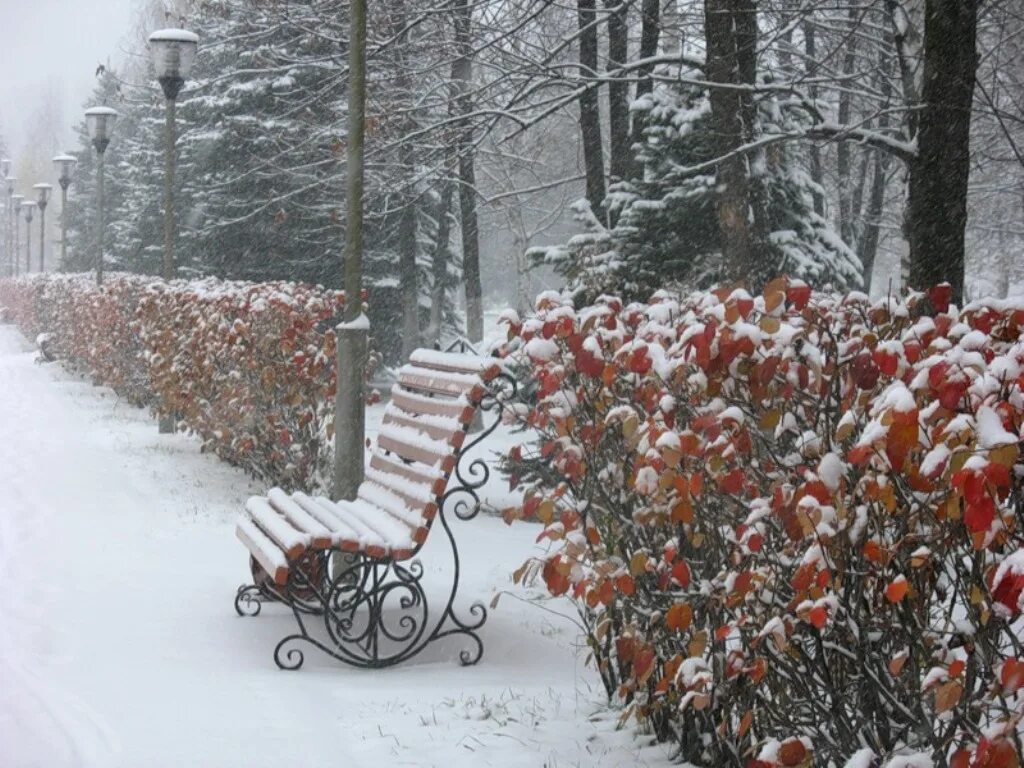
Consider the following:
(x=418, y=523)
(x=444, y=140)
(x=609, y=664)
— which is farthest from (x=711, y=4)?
(x=609, y=664)

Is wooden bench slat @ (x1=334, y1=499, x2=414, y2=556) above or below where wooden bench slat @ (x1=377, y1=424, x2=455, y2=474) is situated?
below

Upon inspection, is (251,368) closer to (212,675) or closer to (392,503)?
(392,503)

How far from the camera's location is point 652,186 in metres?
10.3

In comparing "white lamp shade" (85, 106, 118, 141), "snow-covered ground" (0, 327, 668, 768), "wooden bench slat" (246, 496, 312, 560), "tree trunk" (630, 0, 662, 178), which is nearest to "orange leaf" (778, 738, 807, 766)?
"snow-covered ground" (0, 327, 668, 768)

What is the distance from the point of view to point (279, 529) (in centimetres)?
514

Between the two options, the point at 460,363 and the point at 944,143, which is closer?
the point at 460,363

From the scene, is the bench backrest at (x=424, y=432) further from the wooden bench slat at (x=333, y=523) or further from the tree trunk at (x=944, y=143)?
the tree trunk at (x=944, y=143)

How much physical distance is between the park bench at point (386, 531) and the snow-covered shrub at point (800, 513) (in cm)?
98

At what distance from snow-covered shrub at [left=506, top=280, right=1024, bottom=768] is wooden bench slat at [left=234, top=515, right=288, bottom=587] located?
1.22m

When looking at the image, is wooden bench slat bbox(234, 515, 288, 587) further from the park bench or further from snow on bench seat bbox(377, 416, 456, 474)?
snow on bench seat bbox(377, 416, 456, 474)

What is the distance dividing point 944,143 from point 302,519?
3.95 metres

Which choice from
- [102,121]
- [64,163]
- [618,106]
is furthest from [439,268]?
[64,163]

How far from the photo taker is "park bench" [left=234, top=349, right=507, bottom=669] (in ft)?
16.3

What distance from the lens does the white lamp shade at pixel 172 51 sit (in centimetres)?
1276
